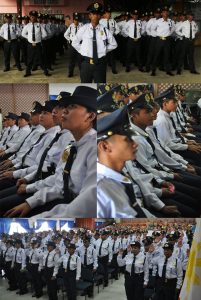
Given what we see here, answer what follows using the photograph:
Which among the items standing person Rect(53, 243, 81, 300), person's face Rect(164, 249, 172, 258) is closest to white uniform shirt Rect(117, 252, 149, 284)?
person's face Rect(164, 249, 172, 258)

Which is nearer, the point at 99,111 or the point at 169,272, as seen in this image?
the point at 99,111

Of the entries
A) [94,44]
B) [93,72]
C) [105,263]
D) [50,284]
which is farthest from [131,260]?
[94,44]

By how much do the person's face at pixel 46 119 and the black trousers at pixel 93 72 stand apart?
0.25 meters

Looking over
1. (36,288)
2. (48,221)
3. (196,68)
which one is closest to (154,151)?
(196,68)

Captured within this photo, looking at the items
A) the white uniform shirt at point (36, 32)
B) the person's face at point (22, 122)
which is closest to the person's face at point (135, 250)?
the person's face at point (22, 122)

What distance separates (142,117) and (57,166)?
50 centimetres

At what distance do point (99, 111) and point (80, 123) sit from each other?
116 millimetres

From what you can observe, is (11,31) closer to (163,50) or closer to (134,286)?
(163,50)

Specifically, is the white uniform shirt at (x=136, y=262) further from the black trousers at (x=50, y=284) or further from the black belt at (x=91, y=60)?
the black belt at (x=91, y=60)

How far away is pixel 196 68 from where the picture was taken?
2.16 m

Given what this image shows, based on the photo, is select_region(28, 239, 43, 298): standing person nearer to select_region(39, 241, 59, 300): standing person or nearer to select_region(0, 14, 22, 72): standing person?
select_region(39, 241, 59, 300): standing person

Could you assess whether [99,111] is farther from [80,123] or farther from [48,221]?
[48,221]

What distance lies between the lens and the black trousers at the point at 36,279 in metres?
2.46

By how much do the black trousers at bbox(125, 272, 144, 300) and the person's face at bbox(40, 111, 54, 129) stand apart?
35.7 inches
